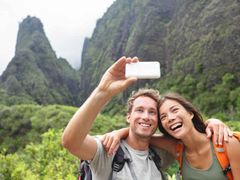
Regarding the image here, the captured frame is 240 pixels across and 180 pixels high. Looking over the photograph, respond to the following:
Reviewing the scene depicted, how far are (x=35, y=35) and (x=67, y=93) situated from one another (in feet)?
52.9

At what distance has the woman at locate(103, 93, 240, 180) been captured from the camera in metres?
2.72

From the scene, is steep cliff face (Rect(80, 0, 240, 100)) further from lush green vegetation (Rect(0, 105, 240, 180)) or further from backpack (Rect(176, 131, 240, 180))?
backpack (Rect(176, 131, 240, 180))

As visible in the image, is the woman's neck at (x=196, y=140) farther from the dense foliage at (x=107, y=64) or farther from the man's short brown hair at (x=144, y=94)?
the dense foliage at (x=107, y=64)

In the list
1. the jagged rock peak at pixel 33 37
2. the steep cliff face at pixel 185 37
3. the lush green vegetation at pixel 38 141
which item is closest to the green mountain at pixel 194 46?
the steep cliff face at pixel 185 37

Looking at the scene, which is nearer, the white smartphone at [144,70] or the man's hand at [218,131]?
the white smartphone at [144,70]

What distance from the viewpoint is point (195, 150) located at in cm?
295

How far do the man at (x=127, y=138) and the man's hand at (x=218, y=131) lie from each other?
1.54 feet

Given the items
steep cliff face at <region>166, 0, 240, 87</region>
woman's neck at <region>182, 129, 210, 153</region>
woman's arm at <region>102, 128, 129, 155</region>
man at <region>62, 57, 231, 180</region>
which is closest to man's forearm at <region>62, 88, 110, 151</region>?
man at <region>62, 57, 231, 180</region>

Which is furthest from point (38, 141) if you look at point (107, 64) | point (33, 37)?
point (33, 37)

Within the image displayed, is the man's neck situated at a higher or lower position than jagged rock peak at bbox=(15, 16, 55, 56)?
lower

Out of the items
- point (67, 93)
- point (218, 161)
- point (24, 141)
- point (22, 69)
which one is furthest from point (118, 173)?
point (67, 93)

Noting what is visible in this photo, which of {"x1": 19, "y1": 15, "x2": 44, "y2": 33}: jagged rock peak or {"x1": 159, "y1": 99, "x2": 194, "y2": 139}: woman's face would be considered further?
{"x1": 19, "y1": 15, "x2": 44, "y2": 33}: jagged rock peak

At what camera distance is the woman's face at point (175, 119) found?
9.32 ft

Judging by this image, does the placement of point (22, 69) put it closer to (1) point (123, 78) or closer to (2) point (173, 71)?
(2) point (173, 71)
